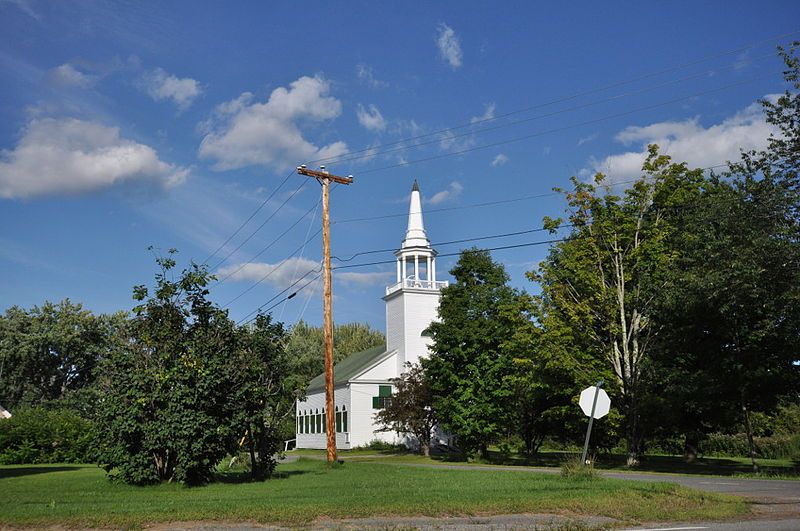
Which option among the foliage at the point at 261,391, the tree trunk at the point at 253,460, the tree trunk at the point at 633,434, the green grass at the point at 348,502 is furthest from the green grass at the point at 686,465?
the tree trunk at the point at 253,460

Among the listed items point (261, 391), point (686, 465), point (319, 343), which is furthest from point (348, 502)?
point (319, 343)

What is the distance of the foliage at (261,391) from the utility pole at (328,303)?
4.04 m

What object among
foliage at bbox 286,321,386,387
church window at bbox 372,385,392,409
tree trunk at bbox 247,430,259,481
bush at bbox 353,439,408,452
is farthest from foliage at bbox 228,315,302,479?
foliage at bbox 286,321,386,387

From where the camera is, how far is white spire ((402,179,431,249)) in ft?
178

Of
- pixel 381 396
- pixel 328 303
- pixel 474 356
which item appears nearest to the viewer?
pixel 328 303

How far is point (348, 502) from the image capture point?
1422cm

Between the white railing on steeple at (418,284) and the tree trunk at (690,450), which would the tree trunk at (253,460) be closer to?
the tree trunk at (690,450)

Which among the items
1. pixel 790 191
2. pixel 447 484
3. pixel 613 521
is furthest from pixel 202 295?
pixel 790 191

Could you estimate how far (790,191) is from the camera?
23.8 meters

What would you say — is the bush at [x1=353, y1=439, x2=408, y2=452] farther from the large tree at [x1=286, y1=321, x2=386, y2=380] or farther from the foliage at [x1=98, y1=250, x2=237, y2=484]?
the foliage at [x1=98, y1=250, x2=237, y2=484]

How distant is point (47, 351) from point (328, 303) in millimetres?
56699

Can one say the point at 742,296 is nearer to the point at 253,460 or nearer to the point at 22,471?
the point at 253,460

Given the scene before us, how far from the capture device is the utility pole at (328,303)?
2842 cm

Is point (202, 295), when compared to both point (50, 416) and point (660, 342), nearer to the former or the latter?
point (660, 342)
